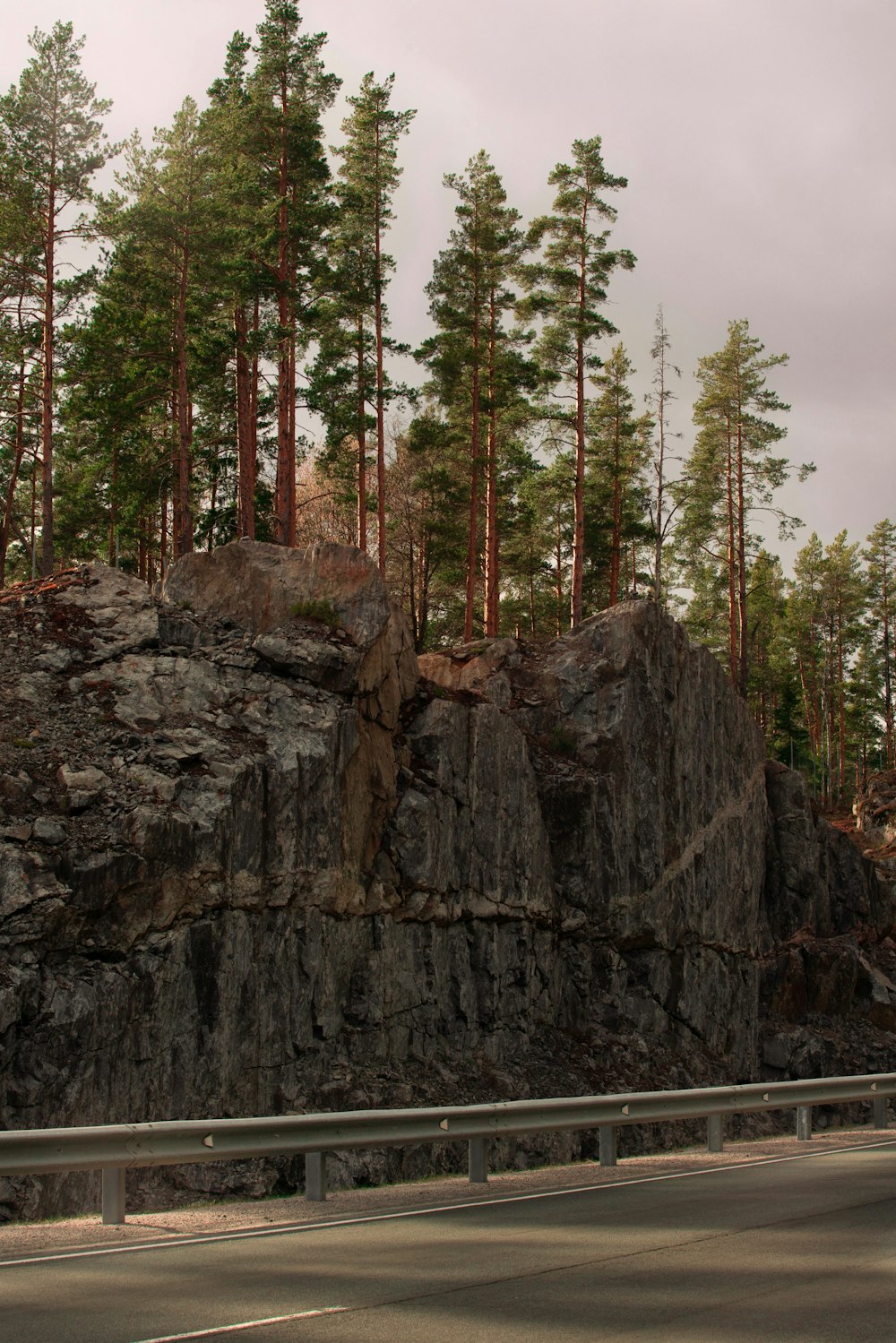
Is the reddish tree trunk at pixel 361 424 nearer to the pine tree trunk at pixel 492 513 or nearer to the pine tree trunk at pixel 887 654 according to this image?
the pine tree trunk at pixel 492 513

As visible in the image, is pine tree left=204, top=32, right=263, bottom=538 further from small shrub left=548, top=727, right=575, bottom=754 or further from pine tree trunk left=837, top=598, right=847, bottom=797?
pine tree trunk left=837, top=598, right=847, bottom=797

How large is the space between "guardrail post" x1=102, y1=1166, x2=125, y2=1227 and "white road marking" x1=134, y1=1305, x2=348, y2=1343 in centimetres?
314

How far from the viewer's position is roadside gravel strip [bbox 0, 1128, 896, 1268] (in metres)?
8.69

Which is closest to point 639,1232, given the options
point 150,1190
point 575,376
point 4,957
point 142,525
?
point 150,1190

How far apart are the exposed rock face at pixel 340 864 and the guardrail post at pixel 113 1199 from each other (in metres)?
6.91

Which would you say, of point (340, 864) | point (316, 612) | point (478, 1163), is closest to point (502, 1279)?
point (478, 1163)

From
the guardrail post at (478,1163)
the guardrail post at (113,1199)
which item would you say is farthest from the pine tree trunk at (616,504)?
the guardrail post at (113,1199)

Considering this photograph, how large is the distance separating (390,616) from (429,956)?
686 centimetres

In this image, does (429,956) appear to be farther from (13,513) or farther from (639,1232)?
(13,513)

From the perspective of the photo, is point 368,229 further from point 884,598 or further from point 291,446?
point 884,598

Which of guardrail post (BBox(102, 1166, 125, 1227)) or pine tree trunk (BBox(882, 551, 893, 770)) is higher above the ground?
pine tree trunk (BBox(882, 551, 893, 770))

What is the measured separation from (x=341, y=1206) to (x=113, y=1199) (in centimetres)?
202

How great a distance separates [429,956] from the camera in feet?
74.3

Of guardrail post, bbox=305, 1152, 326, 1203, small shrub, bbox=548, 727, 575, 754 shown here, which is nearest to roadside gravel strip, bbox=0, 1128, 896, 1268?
guardrail post, bbox=305, 1152, 326, 1203
